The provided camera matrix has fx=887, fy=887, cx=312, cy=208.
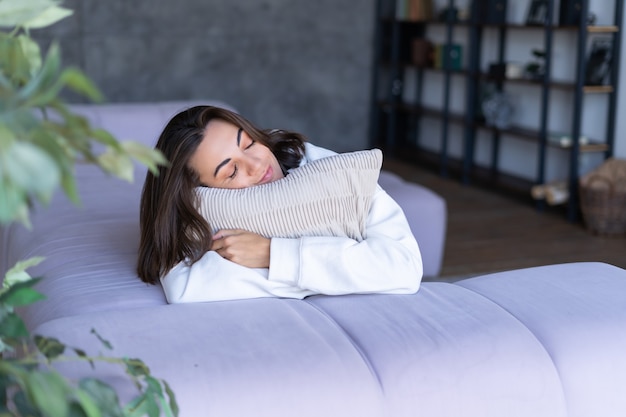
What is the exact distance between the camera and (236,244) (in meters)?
2.02

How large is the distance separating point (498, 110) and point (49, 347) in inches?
222

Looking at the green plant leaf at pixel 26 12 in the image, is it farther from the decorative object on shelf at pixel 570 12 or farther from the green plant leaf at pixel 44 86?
the decorative object on shelf at pixel 570 12

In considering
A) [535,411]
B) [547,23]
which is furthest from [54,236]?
[547,23]

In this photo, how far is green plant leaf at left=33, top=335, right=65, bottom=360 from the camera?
3.29 feet

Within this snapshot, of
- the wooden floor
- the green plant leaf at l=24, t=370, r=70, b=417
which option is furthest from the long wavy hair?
the wooden floor

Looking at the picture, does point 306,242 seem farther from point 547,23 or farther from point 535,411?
point 547,23

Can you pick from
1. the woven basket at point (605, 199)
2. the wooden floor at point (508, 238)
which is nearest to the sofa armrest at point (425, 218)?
the wooden floor at point (508, 238)

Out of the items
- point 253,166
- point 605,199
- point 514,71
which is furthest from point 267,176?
point 514,71

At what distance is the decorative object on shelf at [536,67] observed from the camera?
593cm

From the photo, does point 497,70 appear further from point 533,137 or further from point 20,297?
point 20,297

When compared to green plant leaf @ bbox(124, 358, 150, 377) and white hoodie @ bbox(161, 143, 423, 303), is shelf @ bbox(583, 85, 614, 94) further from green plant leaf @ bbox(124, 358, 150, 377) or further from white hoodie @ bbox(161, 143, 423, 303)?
green plant leaf @ bbox(124, 358, 150, 377)

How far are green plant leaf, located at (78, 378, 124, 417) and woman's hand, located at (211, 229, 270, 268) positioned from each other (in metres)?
1.08

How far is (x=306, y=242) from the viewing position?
200 cm

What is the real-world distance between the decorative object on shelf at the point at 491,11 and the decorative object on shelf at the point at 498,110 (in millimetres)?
522
